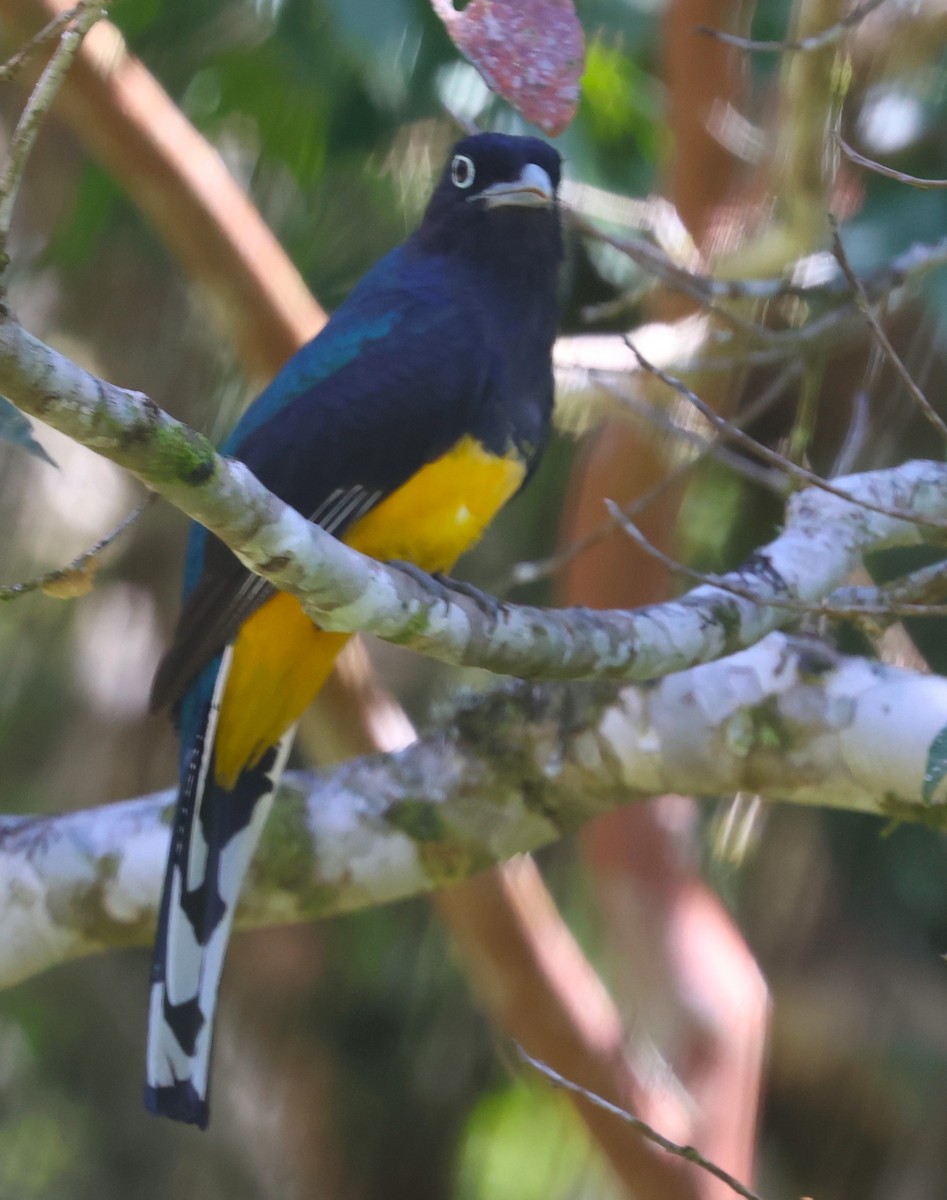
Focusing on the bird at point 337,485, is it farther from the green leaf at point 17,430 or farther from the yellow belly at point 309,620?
the green leaf at point 17,430

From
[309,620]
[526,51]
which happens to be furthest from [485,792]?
[526,51]

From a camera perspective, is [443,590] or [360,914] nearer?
[443,590]

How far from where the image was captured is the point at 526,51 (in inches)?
57.7

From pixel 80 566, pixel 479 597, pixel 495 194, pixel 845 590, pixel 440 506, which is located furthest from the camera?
pixel 495 194

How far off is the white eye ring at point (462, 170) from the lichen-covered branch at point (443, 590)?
1005mm

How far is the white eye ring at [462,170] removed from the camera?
120 inches

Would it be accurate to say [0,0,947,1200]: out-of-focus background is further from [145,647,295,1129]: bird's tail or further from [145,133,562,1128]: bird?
[145,647,295,1129]: bird's tail

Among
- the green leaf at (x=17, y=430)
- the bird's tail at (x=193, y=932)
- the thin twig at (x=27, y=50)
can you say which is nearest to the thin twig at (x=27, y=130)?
the thin twig at (x=27, y=50)

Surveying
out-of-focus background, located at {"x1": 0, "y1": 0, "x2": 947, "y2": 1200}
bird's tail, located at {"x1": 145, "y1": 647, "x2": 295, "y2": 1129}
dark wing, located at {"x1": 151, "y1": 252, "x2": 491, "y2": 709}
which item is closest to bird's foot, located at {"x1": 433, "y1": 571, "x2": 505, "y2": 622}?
Result: dark wing, located at {"x1": 151, "y1": 252, "x2": 491, "y2": 709}

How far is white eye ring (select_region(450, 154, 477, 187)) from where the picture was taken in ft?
10.0

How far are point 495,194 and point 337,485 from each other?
78cm

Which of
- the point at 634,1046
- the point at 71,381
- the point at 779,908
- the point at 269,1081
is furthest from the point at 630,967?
the point at 71,381

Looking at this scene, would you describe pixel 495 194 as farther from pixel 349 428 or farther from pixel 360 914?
pixel 360 914

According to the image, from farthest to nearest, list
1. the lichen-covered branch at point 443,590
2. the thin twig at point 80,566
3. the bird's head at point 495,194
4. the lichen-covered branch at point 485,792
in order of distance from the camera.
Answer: the bird's head at point 495,194 < the lichen-covered branch at point 485,792 < the thin twig at point 80,566 < the lichen-covered branch at point 443,590
